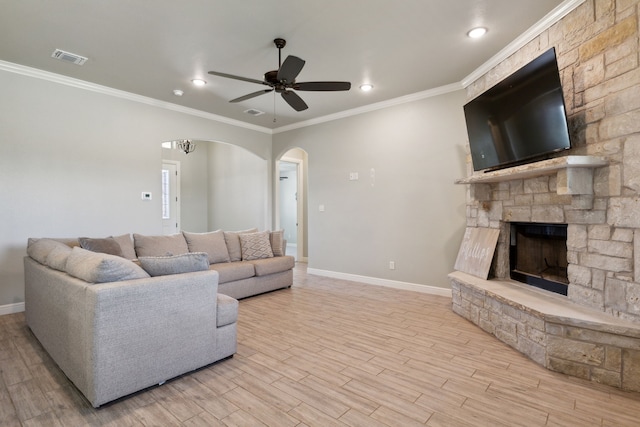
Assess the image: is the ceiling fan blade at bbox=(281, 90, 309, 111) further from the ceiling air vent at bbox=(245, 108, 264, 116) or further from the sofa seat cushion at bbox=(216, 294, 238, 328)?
the sofa seat cushion at bbox=(216, 294, 238, 328)

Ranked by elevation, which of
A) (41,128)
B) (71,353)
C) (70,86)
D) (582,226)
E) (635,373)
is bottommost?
(635,373)

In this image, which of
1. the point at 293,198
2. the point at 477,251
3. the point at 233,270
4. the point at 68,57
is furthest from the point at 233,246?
the point at 293,198

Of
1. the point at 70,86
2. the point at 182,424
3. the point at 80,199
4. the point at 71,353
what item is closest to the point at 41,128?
the point at 70,86

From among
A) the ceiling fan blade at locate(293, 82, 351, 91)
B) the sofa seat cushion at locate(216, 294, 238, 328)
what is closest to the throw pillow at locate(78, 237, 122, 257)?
the sofa seat cushion at locate(216, 294, 238, 328)

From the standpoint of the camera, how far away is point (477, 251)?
12.0 feet

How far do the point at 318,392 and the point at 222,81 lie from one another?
378 centimetres

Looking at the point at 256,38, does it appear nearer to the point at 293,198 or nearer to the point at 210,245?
the point at 210,245

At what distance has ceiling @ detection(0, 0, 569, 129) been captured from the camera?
2.65 m

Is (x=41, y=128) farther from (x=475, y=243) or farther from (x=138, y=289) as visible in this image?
(x=475, y=243)

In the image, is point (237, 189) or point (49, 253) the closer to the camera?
point (49, 253)

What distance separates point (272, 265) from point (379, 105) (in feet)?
9.94

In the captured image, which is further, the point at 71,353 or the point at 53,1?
the point at 53,1

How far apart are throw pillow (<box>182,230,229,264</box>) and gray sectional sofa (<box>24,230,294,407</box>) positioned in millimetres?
1644

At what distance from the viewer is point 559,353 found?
2305mm
